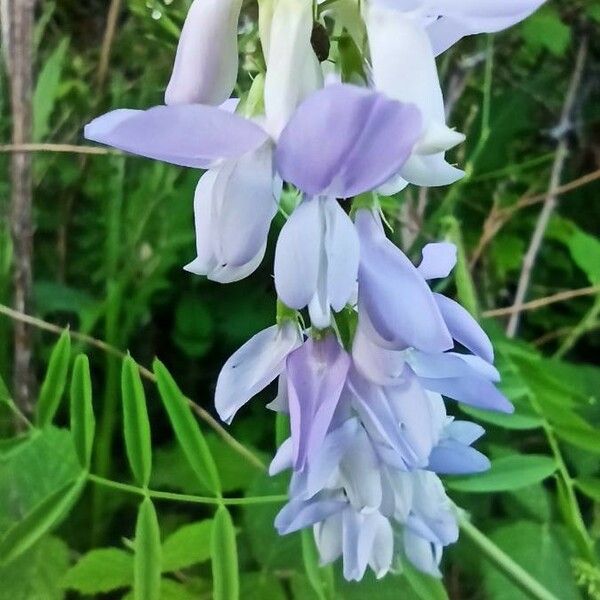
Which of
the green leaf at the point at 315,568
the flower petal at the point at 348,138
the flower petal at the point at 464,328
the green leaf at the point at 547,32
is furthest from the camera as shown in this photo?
the green leaf at the point at 547,32

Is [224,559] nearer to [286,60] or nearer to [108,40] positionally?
[286,60]

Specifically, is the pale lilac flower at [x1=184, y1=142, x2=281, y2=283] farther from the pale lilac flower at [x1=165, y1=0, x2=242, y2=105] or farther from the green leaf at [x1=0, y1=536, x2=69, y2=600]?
the green leaf at [x1=0, y1=536, x2=69, y2=600]

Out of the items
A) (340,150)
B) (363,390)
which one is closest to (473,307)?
(363,390)

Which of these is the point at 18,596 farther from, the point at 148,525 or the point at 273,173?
the point at 273,173

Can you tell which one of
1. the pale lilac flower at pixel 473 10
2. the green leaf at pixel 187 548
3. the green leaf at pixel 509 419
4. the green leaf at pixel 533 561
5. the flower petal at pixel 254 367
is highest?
the pale lilac flower at pixel 473 10

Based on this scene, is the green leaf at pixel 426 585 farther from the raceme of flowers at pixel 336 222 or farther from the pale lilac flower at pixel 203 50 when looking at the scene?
the pale lilac flower at pixel 203 50

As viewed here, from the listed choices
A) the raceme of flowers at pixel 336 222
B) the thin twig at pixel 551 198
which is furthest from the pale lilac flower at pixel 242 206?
the thin twig at pixel 551 198

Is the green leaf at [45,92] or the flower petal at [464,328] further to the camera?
the green leaf at [45,92]
